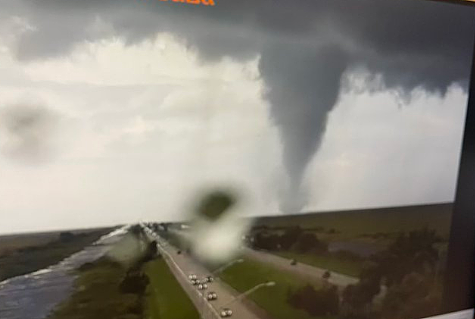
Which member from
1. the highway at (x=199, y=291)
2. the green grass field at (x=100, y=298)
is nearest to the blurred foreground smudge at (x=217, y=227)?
the highway at (x=199, y=291)

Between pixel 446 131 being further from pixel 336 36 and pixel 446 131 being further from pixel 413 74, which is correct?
pixel 336 36

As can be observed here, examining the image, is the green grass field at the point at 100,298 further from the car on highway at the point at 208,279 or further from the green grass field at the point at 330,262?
the green grass field at the point at 330,262

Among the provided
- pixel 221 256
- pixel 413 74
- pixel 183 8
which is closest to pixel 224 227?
pixel 221 256

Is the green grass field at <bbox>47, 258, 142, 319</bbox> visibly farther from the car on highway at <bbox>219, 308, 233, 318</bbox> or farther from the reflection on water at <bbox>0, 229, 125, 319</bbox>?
the car on highway at <bbox>219, 308, 233, 318</bbox>

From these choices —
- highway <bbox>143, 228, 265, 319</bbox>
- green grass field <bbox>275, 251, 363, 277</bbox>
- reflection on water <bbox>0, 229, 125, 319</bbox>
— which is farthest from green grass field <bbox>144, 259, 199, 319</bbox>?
green grass field <bbox>275, 251, 363, 277</bbox>

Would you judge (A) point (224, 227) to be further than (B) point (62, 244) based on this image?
Yes

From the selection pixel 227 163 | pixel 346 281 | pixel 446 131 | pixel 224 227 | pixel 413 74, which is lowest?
pixel 346 281
